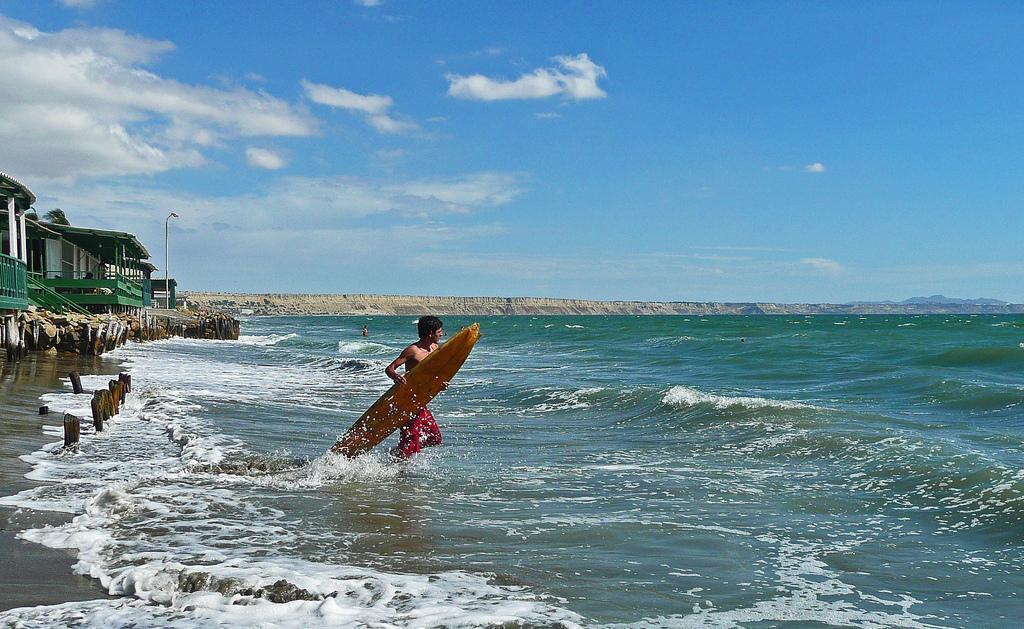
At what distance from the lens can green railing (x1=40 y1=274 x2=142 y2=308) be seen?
33.2m

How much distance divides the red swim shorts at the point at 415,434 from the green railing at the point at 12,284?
1501cm

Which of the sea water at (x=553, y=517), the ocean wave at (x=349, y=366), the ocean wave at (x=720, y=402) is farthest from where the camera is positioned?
the ocean wave at (x=349, y=366)

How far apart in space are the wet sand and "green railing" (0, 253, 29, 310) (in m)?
5.85

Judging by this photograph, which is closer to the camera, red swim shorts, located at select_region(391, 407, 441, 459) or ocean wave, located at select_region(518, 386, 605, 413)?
red swim shorts, located at select_region(391, 407, 441, 459)

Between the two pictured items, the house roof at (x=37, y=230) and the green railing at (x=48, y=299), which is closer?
the green railing at (x=48, y=299)

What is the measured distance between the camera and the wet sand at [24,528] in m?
4.89

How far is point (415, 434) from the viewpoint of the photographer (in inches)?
351

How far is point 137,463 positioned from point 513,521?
13.8 feet

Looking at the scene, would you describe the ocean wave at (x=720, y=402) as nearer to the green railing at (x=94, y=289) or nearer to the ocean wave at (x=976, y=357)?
the ocean wave at (x=976, y=357)

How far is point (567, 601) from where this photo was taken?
514cm

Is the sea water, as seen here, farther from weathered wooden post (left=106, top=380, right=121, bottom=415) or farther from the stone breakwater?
the stone breakwater

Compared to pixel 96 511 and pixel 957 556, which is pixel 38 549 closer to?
pixel 96 511

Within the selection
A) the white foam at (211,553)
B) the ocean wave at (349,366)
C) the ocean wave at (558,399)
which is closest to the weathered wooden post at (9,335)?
the ocean wave at (349,366)

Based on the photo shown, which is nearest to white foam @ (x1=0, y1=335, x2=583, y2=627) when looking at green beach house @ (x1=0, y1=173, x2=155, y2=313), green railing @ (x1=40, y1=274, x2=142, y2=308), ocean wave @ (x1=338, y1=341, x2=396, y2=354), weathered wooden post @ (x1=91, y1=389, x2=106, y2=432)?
weathered wooden post @ (x1=91, y1=389, x2=106, y2=432)
